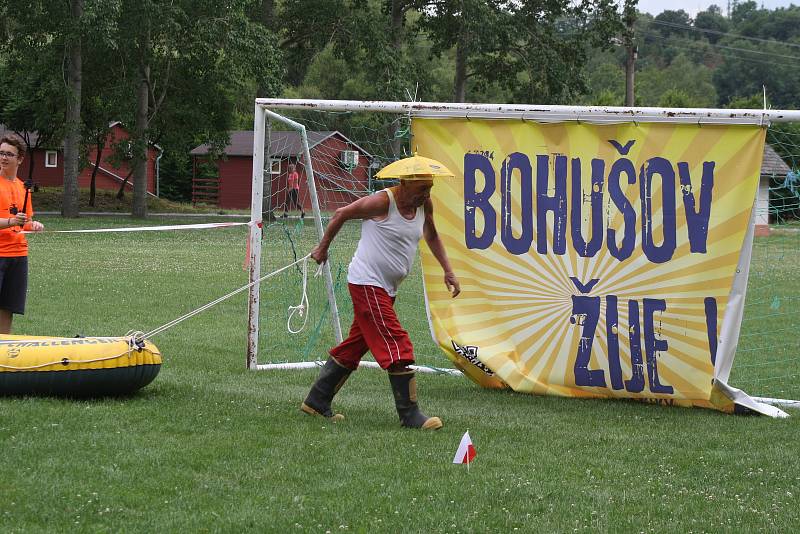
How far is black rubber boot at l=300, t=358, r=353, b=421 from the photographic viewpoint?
7.74m

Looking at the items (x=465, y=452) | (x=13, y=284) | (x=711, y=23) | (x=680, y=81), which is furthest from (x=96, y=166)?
(x=711, y=23)

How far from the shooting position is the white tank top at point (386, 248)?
7426 mm

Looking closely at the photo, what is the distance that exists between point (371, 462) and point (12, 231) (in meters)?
3.78

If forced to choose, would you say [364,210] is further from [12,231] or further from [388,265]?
[12,231]

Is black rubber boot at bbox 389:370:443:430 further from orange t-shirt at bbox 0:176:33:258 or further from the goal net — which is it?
orange t-shirt at bbox 0:176:33:258

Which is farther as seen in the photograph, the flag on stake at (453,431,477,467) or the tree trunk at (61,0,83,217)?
the tree trunk at (61,0,83,217)

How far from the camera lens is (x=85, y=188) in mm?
55094

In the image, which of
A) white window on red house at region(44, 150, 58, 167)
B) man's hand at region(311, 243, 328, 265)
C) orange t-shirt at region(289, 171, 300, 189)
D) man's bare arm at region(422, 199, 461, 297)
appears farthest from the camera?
white window on red house at region(44, 150, 58, 167)

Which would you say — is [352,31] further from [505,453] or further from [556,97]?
[505,453]

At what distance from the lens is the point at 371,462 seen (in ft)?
20.9

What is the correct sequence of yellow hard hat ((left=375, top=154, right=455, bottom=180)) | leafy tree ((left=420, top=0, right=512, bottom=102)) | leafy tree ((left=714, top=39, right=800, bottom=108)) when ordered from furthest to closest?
1. leafy tree ((left=714, top=39, right=800, bottom=108))
2. leafy tree ((left=420, top=0, right=512, bottom=102))
3. yellow hard hat ((left=375, top=154, right=455, bottom=180))

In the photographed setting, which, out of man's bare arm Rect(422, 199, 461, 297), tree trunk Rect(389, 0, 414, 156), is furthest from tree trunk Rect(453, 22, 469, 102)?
man's bare arm Rect(422, 199, 461, 297)

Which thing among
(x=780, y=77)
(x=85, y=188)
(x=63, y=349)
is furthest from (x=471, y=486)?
(x=780, y=77)

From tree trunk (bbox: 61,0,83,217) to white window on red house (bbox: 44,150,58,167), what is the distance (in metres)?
18.9
